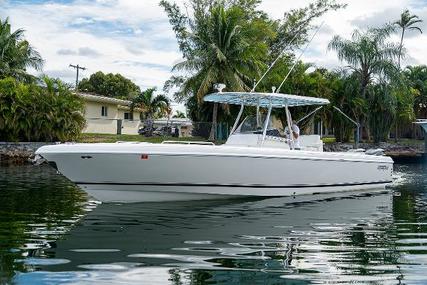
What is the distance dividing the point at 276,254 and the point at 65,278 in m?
2.80

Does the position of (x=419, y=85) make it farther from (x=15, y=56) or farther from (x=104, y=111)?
(x=15, y=56)

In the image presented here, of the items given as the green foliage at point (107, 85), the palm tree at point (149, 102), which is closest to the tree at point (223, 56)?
the palm tree at point (149, 102)

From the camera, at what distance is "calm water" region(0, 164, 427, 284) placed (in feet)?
19.8

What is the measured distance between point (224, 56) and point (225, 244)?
28879mm

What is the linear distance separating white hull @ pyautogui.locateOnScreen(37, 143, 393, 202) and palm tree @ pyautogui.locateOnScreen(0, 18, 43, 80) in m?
33.0

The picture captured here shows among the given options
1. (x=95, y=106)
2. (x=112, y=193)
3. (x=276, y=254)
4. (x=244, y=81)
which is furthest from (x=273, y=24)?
(x=276, y=254)

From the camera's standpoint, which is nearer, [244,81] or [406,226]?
[406,226]

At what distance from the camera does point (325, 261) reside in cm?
677

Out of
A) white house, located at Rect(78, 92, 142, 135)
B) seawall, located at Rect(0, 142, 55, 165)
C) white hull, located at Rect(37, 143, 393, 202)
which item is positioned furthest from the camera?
white house, located at Rect(78, 92, 142, 135)

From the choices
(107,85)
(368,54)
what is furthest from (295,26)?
(107,85)

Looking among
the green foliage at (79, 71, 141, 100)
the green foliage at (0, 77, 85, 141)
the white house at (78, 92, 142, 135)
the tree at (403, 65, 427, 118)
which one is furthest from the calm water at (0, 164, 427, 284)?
the green foliage at (79, 71, 141, 100)

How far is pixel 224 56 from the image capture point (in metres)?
35.8

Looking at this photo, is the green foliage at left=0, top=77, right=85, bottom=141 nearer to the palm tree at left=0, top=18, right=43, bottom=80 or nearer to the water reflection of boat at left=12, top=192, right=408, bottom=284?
the palm tree at left=0, top=18, right=43, bottom=80

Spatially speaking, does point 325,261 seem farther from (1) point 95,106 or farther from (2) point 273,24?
(2) point 273,24
